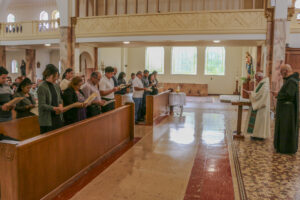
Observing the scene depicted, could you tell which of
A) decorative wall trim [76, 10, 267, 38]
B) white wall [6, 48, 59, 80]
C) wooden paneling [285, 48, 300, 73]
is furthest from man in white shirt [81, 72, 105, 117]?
white wall [6, 48, 59, 80]

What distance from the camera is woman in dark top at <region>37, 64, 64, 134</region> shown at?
3801mm

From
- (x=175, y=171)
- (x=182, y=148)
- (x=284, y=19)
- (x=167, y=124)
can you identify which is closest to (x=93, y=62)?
(x=167, y=124)

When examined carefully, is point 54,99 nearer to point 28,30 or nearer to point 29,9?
point 28,30

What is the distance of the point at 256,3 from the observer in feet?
43.7

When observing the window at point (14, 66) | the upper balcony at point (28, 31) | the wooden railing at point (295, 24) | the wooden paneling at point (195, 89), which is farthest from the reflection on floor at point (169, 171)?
the window at point (14, 66)

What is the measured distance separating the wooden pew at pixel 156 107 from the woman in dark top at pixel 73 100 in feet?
12.9

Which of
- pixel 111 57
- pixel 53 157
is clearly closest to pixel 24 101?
pixel 53 157

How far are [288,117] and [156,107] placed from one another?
4.40 metres

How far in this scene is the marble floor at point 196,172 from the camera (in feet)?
12.0

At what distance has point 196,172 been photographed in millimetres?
4441

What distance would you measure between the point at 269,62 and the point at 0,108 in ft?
32.3

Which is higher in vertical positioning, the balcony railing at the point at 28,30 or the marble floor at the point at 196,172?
the balcony railing at the point at 28,30

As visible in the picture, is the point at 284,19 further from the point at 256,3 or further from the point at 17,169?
the point at 17,169

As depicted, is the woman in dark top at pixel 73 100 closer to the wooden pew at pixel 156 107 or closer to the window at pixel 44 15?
the wooden pew at pixel 156 107
